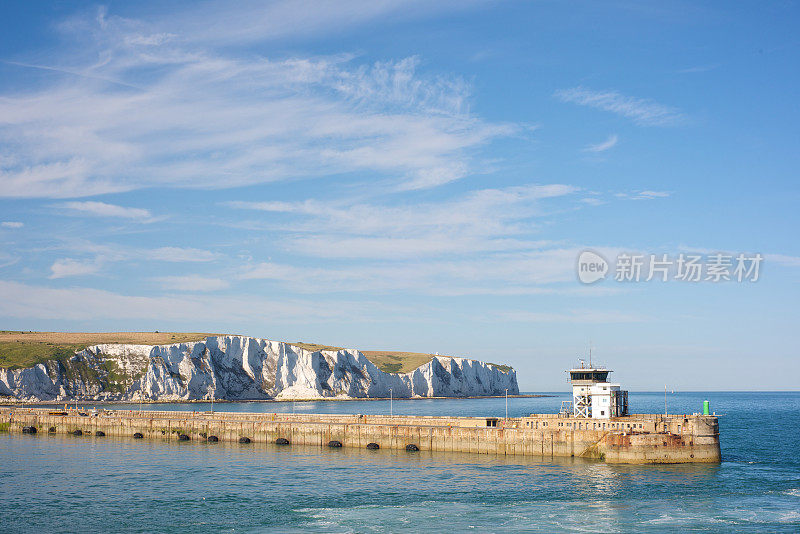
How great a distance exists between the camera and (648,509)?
56250mm

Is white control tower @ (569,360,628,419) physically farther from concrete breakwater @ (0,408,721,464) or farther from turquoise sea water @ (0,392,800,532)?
turquoise sea water @ (0,392,800,532)

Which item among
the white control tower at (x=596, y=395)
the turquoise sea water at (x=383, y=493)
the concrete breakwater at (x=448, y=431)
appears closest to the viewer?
the turquoise sea water at (x=383, y=493)

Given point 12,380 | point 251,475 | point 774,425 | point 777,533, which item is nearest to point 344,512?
point 251,475

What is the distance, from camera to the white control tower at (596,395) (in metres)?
87.8

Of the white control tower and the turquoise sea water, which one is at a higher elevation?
the white control tower

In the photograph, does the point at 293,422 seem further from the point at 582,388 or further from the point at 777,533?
the point at 777,533

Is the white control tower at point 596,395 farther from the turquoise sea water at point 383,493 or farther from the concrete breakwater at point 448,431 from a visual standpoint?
the turquoise sea water at point 383,493

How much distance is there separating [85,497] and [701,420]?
207 ft

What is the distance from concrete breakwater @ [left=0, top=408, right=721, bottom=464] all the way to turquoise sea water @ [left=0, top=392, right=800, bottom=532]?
2587 mm

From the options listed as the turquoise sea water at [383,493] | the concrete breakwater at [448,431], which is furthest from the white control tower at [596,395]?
the turquoise sea water at [383,493]

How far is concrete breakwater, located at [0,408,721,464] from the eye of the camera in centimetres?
7844

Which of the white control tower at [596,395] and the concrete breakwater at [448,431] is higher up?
the white control tower at [596,395]

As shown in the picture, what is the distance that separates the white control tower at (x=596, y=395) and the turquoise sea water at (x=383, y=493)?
33.1 ft

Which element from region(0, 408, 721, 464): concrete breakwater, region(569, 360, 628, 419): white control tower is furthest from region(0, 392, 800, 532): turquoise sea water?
region(569, 360, 628, 419): white control tower
